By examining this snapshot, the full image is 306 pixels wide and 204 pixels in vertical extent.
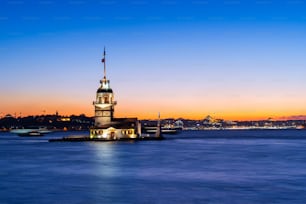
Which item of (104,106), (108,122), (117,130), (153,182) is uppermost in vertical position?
(104,106)

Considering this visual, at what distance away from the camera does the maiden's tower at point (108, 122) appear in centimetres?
10769

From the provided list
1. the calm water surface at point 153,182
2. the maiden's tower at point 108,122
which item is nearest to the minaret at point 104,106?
the maiden's tower at point 108,122

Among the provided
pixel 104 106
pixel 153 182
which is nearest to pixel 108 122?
pixel 104 106

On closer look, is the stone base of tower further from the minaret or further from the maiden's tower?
the minaret

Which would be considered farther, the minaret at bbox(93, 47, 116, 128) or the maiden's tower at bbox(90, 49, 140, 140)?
the minaret at bbox(93, 47, 116, 128)

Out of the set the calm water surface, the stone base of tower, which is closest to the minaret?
the stone base of tower

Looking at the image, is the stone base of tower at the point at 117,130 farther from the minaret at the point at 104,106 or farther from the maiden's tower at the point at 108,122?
the minaret at the point at 104,106

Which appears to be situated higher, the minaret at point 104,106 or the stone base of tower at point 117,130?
the minaret at point 104,106

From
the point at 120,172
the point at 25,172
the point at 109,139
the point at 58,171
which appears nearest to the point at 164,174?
the point at 120,172

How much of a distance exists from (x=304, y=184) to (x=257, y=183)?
11.9 feet

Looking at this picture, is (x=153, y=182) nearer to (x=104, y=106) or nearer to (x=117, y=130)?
(x=117, y=130)

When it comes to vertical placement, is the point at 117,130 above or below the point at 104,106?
below

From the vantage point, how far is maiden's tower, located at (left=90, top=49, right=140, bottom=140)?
107688 mm

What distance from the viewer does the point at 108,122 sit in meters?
112
